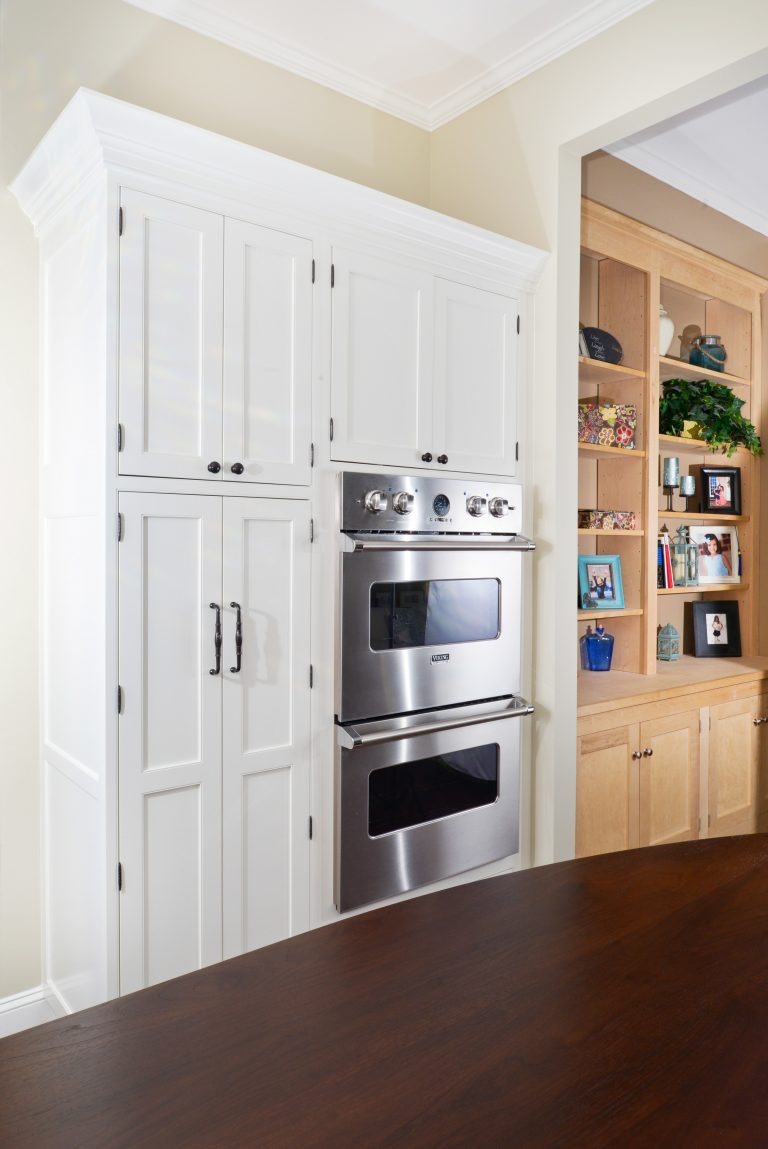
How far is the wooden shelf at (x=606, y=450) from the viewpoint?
123 inches

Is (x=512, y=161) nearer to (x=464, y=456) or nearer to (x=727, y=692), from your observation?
(x=464, y=456)

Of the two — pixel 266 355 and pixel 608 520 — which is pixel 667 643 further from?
pixel 266 355

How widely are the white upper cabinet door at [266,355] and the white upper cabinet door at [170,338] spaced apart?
4cm

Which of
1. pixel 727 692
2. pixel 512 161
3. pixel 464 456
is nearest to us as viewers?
pixel 464 456

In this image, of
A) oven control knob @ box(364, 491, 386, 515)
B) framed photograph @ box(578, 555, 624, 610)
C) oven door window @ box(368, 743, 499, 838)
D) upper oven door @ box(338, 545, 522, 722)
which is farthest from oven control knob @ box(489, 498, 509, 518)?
framed photograph @ box(578, 555, 624, 610)

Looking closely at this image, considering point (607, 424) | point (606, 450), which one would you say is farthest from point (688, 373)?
point (606, 450)

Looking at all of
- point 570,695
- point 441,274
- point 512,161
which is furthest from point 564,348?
point 570,695

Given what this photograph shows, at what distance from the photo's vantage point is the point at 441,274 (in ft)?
8.01

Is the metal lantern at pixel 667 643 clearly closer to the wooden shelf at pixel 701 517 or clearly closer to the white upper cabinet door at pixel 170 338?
the wooden shelf at pixel 701 517

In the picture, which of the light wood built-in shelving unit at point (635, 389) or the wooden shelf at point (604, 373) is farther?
the light wood built-in shelving unit at point (635, 389)

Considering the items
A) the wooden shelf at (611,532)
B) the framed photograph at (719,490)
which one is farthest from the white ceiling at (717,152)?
the wooden shelf at (611,532)

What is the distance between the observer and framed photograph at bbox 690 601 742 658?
3.90 meters

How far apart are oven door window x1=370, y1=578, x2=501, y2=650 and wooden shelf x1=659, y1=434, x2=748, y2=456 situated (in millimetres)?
1520

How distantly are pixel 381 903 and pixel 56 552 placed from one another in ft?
4.46
